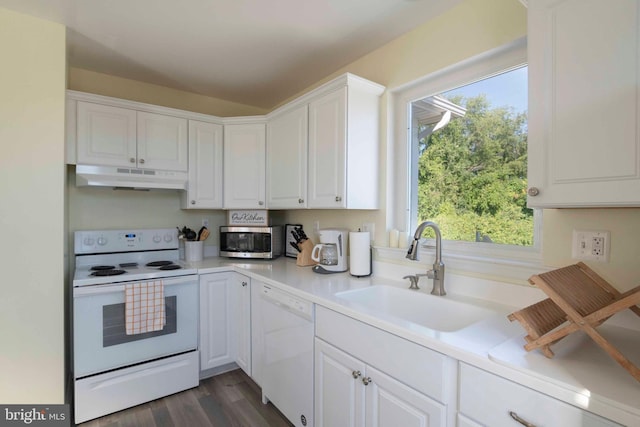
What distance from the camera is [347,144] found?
6.41 ft

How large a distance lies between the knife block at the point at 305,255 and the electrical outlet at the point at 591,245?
5.43 ft

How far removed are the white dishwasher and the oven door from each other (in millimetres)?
627

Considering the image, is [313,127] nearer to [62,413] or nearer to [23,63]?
Result: [23,63]

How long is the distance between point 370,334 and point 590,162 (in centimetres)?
96

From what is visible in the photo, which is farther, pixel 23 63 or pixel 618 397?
pixel 23 63

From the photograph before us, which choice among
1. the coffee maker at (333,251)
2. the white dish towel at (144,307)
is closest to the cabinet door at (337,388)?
the coffee maker at (333,251)

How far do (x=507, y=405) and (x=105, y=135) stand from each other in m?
2.79

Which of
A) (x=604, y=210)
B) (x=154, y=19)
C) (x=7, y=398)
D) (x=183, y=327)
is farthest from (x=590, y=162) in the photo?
(x=7, y=398)

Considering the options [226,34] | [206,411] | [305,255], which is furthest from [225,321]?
[226,34]

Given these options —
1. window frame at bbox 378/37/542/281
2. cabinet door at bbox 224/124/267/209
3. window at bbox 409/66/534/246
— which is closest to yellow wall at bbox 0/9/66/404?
cabinet door at bbox 224/124/267/209

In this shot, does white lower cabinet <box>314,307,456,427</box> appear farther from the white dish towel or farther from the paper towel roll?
the white dish towel

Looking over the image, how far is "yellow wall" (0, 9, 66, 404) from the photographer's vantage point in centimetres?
178

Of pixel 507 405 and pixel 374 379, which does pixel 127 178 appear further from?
pixel 507 405

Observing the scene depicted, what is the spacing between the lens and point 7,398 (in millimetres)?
1773
